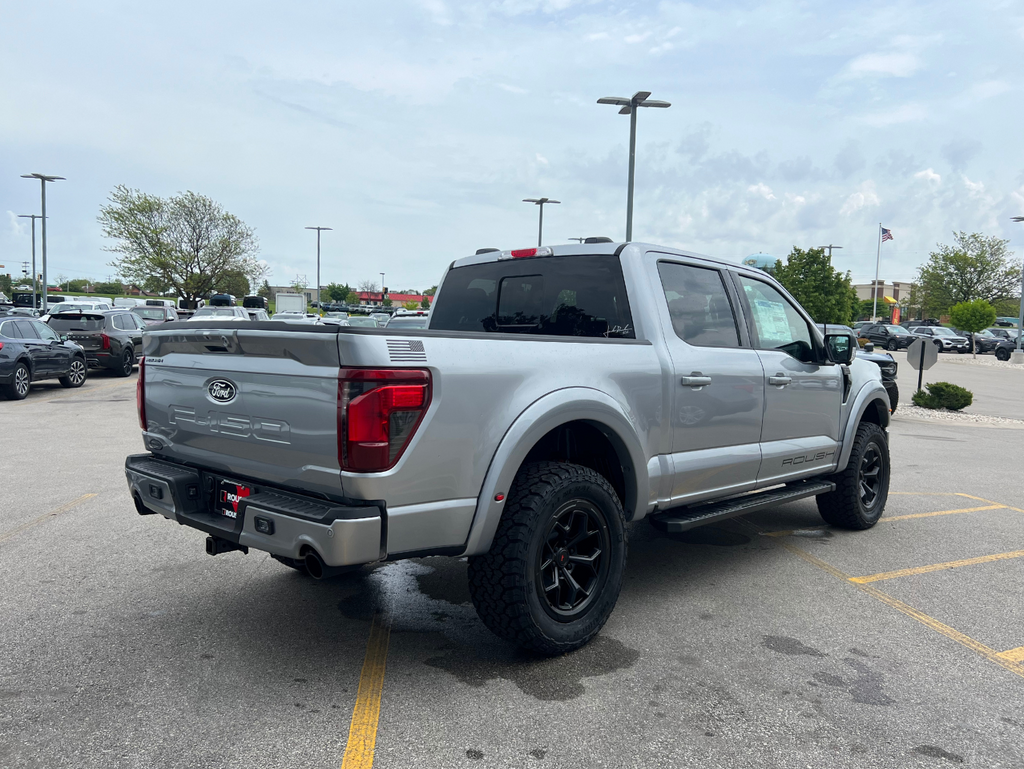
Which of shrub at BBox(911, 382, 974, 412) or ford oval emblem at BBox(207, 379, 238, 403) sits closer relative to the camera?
ford oval emblem at BBox(207, 379, 238, 403)

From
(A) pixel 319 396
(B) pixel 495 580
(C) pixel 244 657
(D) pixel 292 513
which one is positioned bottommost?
(C) pixel 244 657

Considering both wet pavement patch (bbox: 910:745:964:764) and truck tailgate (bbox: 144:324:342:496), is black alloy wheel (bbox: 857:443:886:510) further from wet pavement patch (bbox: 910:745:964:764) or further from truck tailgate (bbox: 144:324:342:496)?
truck tailgate (bbox: 144:324:342:496)

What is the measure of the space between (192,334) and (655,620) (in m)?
2.71

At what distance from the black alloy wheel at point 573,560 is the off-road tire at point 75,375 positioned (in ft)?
50.3

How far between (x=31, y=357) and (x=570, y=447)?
14.0 meters

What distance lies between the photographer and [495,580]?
328 cm

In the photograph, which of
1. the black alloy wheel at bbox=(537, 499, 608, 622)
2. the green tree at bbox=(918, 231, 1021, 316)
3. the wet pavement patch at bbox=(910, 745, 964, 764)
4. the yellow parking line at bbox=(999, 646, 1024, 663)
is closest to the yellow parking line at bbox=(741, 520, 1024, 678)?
the yellow parking line at bbox=(999, 646, 1024, 663)

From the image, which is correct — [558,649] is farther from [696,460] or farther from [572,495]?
[696,460]

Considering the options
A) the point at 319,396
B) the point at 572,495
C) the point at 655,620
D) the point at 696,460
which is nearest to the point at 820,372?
the point at 696,460

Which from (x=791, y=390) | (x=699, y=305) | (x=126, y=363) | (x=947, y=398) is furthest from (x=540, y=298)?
(x=126, y=363)

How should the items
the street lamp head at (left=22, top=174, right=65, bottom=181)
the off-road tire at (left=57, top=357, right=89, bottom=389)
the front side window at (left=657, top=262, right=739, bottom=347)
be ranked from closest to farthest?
the front side window at (left=657, top=262, right=739, bottom=347)
the off-road tire at (left=57, top=357, right=89, bottom=389)
the street lamp head at (left=22, top=174, right=65, bottom=181)

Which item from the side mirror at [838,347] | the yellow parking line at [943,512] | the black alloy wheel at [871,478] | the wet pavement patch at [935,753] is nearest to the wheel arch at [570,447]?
the wet pavement patch at [935,753]

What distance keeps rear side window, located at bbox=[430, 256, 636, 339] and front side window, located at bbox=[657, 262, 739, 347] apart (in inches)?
13.1

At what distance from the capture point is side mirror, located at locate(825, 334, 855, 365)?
5406 mm
